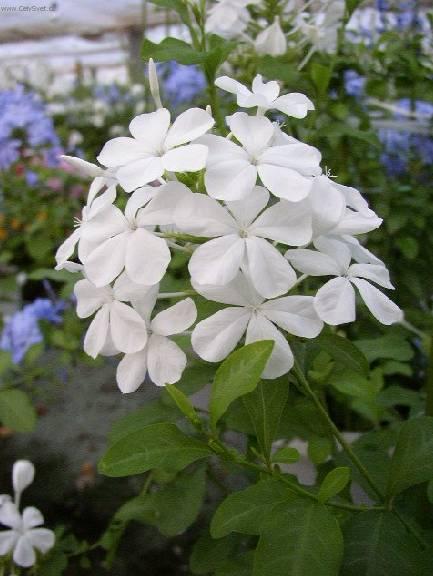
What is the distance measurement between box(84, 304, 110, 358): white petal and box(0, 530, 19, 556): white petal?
448 millimetres

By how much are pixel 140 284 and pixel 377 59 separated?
3.08 feet

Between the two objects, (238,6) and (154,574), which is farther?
(154,574)

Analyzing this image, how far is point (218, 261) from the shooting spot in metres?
0.44

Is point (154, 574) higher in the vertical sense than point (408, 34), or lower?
lower

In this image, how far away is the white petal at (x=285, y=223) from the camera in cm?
45

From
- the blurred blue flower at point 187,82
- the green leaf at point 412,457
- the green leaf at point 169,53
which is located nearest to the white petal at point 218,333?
the green leaf at point 412,457

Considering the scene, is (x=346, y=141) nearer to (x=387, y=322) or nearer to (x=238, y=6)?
(x=238, y=6)

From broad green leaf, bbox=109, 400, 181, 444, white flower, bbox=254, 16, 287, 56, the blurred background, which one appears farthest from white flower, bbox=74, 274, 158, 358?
white flower, bbox=254, 16, 287, 56

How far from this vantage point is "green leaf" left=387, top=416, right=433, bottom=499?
562 millimetres

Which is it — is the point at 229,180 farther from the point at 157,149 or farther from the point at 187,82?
the point at 187,82

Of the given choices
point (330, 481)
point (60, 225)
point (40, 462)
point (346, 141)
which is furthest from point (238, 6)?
point (60, 225)

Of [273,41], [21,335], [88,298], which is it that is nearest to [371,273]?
[88,298]

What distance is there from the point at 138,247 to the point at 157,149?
9cm

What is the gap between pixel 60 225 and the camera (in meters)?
2.25
